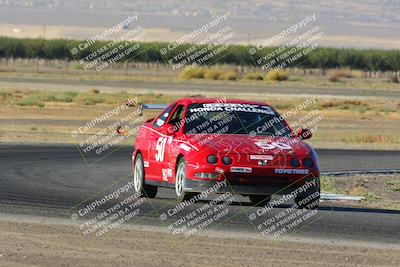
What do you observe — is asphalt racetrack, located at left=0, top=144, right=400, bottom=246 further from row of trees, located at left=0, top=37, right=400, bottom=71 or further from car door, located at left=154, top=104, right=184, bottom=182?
row of trees, located at left=0, top=37, right=400, bottom=71

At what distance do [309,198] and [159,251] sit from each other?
4.56m

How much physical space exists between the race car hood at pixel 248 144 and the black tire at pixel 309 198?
0.50m

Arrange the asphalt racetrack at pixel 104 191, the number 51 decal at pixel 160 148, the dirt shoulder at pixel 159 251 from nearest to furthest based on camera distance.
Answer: the dirt shoulder at pixel 159 251 → the asphalt racetrack at pixel 104 191 → the number 51 decal at pixel 160 148

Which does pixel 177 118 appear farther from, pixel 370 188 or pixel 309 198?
pixel 370 188

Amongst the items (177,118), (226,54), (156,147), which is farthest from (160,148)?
(226,54)

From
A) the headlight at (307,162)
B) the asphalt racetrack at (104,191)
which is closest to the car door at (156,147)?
the asphalt racetrack at (104,191)

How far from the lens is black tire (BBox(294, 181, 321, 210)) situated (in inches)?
607

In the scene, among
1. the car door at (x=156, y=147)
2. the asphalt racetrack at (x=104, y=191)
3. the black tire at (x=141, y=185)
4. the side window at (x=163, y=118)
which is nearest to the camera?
the asphalt racetrack at (x=104, y=191)

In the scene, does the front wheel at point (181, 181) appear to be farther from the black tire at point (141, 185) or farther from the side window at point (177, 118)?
the black tire at point (141, 185)

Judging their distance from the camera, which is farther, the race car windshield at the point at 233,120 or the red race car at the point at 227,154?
the race car windshield at the point at 233,120

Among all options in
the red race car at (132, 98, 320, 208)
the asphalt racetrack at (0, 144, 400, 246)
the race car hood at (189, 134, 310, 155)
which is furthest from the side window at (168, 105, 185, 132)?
the asphalt racetrack at (0, 144, 400, 246)

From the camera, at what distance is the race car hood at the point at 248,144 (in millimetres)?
15375

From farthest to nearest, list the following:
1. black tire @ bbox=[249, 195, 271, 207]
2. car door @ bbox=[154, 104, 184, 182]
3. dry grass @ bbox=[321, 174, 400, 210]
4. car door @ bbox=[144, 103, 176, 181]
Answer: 1. dry grass @ bbox=[321, 174, 400, 210]
2. black tire @ bbox=[249, 195, 271, 207]
3. car door @ bbox=[144, 103, 176, 181]
4. car door @ bbox=[154, 104, 184, 182]

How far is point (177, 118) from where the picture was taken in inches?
663
